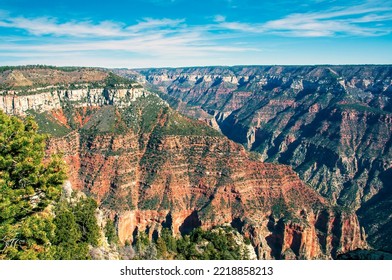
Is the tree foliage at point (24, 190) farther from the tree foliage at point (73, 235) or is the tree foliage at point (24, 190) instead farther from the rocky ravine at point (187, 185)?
the rocky ravine at point (187, 185)

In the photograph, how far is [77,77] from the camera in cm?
18500

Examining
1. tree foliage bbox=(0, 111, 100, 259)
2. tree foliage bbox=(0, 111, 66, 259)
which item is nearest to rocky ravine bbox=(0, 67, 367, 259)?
tree foliage bbox=(0, 111, 100, 259)

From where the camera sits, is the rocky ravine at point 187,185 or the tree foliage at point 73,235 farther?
the rocky ravine at point 187,185

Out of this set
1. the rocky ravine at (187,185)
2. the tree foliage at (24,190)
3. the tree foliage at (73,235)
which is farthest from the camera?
the rocky ravine at (187,185)

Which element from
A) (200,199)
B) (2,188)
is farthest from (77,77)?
(2,188)

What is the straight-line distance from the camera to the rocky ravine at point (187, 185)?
128 m

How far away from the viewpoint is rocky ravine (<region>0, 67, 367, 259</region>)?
12788cm

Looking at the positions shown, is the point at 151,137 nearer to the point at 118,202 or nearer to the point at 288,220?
the point at 118,202

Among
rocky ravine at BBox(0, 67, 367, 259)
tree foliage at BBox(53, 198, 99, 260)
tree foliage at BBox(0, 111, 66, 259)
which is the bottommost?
rocky ravine at BBox(0, 67, 367, 259)

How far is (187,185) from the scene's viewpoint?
5531 inches

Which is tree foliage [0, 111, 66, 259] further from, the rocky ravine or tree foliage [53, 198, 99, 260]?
the rocky ravine

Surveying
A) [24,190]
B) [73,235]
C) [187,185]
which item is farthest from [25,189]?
[187,185]

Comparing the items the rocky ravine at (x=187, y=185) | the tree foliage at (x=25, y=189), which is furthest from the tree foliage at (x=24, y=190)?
the rocky ravine at (x=187, y=185)
